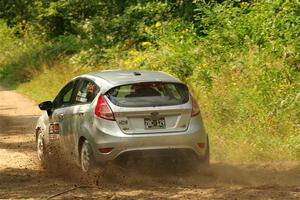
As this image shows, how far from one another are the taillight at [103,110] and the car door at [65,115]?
909 millimetres

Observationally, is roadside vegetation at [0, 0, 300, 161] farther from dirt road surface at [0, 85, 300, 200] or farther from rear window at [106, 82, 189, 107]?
rear window at [106, 82, 189, 107]

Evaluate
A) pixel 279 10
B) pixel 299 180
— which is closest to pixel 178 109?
pixel 299 180

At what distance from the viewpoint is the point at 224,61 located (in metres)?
14.8

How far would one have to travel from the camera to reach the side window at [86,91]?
362 inches

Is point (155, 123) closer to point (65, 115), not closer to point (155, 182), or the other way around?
point (155, 182)

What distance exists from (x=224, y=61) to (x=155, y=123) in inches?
250

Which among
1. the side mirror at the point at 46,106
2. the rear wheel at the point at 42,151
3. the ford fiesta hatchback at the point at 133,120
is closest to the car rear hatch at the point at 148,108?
the ford fiesta hatchback at the point at 133,120

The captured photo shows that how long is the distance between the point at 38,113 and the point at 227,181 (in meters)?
10.6

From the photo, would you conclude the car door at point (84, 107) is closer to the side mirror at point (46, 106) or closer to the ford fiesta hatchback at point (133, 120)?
the ford fiesta hatchback at point (133, 120)

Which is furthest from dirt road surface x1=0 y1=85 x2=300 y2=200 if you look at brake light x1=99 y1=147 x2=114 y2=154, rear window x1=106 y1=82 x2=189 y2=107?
rear window x1=106 y1=82 x2=189 y2=107

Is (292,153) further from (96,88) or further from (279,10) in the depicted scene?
(279,10)

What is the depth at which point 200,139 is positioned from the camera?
8977 millimetres

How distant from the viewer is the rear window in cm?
882

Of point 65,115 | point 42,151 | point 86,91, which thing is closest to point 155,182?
point 86,91
